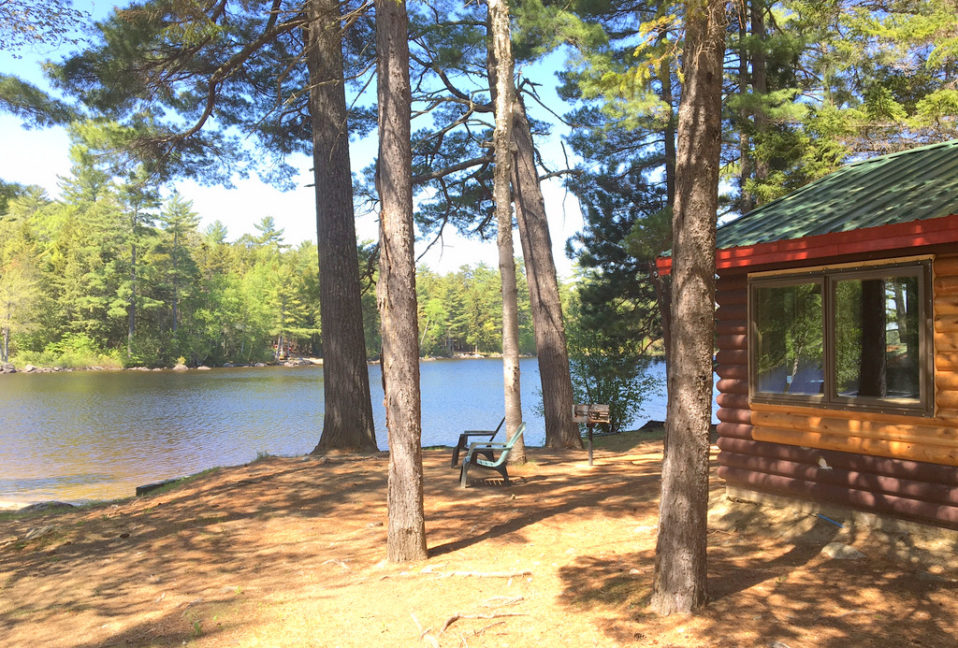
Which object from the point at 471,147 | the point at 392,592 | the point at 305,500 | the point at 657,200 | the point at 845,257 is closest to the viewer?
the point at 392,592

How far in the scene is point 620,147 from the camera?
16469 millimetres

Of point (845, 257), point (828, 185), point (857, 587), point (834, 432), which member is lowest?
point (857, 587)

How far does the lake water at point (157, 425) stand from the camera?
51.2 feet

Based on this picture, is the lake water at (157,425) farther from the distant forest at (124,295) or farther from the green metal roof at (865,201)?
the distant forest at (124,295)

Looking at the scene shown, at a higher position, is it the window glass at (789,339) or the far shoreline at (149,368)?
the window glass at (789,339)

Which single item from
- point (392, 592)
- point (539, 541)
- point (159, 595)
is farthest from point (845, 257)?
point (159, 595)

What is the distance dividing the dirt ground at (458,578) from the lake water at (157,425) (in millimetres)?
5123

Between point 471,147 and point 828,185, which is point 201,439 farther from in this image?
point 828,185

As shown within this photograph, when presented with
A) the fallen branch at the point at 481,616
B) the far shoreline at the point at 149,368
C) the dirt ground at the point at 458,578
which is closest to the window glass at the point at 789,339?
the dirt ground at the point at 458,578

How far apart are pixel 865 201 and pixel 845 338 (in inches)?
48.1

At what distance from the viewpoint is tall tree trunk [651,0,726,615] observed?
3854 millimetres

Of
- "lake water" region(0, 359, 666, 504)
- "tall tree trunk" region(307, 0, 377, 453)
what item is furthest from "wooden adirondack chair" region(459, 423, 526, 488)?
"lake water" region(0, 359, 666, 504)

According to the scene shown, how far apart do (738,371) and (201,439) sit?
18665 mm

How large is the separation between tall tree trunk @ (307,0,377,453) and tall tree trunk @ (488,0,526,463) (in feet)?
8.92
